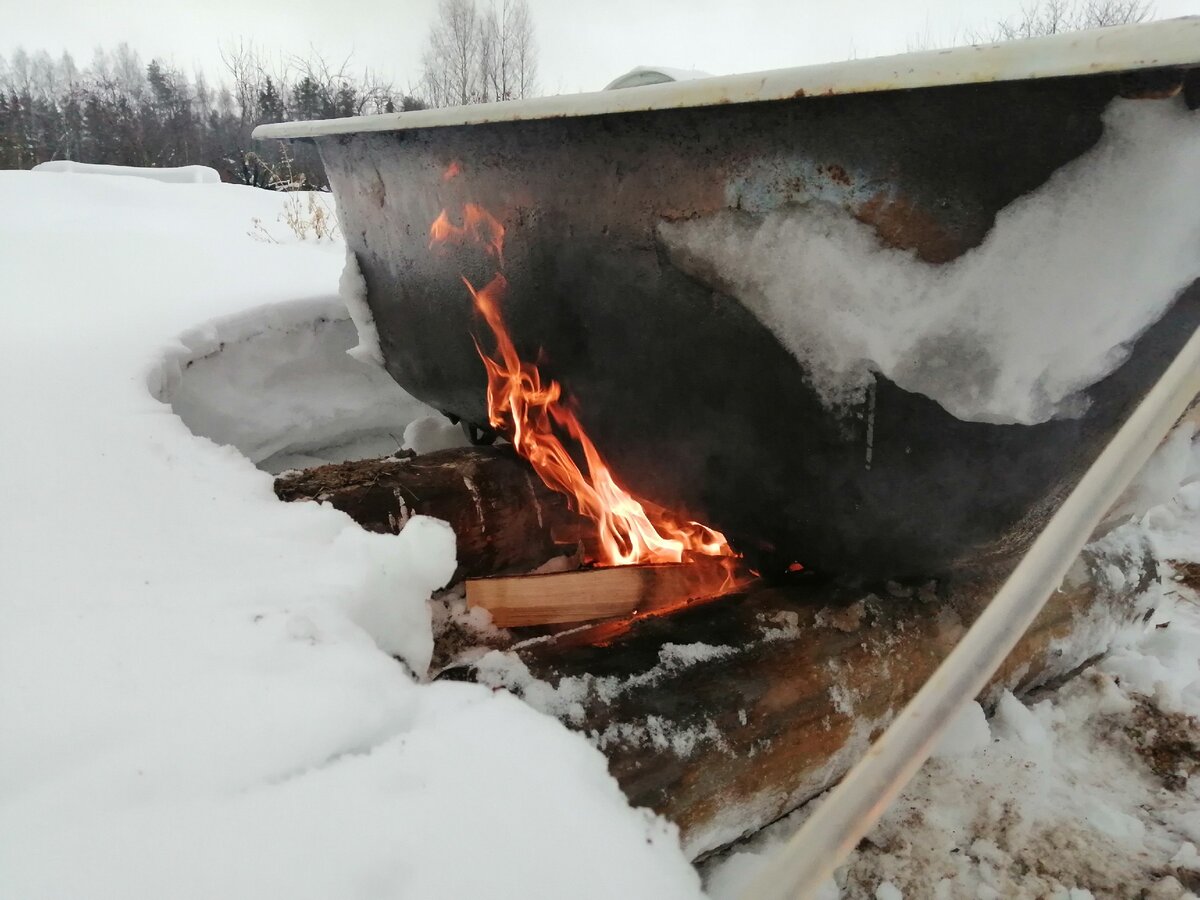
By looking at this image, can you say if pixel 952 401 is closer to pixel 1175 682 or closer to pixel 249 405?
pixel 1175 682

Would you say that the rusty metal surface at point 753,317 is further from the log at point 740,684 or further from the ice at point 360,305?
the ice at point 360,305

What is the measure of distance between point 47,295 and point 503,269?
183 cm

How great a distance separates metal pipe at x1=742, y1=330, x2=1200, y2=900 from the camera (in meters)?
0.73

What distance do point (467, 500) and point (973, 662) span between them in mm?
1264

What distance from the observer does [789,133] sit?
42.7 inches

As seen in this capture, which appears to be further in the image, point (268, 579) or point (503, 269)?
point (503, 269)

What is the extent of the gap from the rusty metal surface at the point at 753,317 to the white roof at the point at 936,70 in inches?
2.3

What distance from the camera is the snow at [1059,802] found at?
1.25 metres

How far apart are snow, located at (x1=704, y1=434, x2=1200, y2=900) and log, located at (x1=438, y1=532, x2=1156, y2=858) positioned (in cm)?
15

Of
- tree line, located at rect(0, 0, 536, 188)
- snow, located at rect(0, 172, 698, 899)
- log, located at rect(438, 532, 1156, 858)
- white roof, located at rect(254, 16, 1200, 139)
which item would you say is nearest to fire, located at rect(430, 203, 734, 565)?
log, located at rect(438, 532, 1156, 858)

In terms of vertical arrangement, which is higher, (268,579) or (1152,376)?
(1152,376)

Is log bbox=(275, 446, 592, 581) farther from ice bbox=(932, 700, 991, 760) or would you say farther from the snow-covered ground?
ice bbox=(932, 700, 991, 760)

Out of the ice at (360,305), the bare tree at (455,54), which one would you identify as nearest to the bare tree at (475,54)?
the bare tree at (455,54)

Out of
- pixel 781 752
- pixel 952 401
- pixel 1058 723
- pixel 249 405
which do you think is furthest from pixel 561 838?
pixel 249 405
